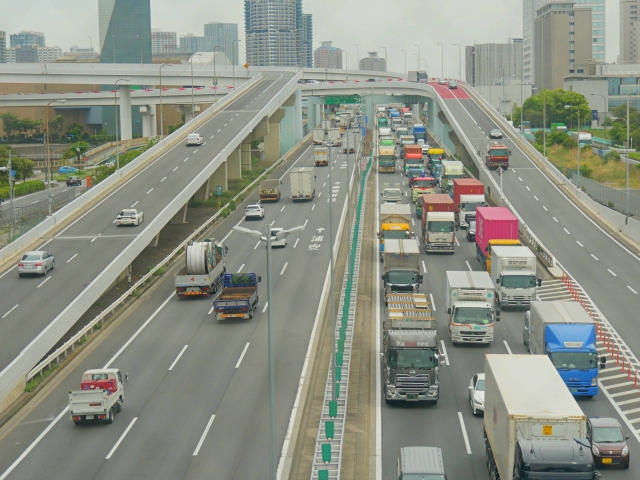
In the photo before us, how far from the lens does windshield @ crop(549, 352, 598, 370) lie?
32906mm

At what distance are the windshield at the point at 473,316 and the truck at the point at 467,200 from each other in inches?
1101

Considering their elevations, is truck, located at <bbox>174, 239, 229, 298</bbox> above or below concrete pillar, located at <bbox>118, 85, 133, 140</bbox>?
below

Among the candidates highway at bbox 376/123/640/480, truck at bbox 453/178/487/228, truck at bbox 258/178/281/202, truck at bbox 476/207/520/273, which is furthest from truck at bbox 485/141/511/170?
highway at bbox 376/123/640/480

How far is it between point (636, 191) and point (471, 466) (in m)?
58.8

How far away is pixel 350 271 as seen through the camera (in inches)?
1843

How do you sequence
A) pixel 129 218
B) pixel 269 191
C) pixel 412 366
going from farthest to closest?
pixel 269 191 < pixel 129 218 < pixel 412 366

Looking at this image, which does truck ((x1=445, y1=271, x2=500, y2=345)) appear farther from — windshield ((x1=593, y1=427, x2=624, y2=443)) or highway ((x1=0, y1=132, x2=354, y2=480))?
windshield ((x1=593, y1=427, x2=624, y2=443))

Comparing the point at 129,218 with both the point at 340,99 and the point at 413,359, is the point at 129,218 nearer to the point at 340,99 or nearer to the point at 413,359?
the point at 413,359

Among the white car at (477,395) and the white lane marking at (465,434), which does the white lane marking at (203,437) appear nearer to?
the white lane marking at (465,434)

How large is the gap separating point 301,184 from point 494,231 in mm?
28788

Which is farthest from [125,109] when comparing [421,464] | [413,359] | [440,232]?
[421,464]

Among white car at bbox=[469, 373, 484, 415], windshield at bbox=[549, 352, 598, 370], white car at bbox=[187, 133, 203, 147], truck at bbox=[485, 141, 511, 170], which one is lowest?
white car at bbox=[469, 373, 484, 415]

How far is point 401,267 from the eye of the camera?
49.4m

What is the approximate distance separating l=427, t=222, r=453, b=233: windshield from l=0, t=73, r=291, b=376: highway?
60.1ft
